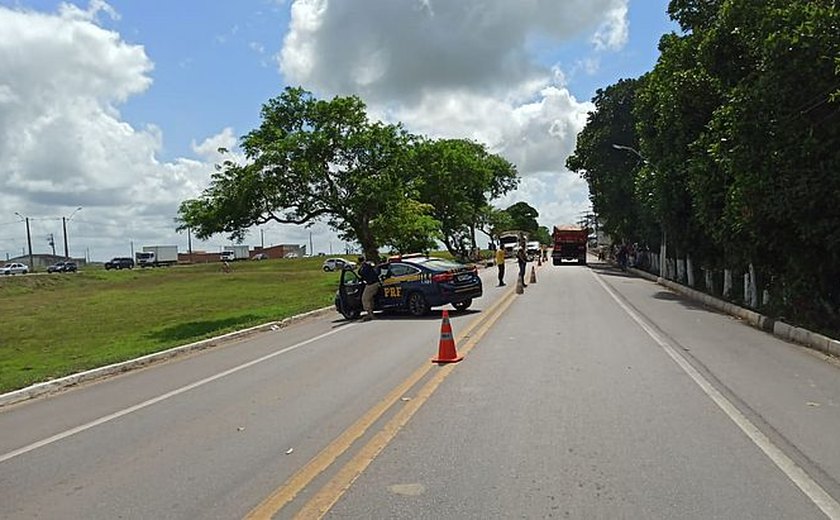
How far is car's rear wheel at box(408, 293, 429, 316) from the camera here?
807 inches

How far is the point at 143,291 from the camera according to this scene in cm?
5347

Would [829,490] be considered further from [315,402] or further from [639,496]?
[315,402]

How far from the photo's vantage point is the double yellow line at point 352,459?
541 centimetres

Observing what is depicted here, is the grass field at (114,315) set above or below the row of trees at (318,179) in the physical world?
below

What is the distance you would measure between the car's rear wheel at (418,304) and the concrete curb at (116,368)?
3576 mm

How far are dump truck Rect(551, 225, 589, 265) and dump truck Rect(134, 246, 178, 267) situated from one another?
2653 inches

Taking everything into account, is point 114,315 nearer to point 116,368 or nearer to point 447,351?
point 116,368

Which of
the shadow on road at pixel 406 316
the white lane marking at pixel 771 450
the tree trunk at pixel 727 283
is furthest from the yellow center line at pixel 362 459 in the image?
the tree trunk at pixel 727 283

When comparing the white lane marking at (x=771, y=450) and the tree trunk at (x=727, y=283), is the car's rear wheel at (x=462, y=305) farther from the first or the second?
the tree trunk at (x=727, y=283)

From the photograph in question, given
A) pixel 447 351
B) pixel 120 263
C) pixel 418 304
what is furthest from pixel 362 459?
pixel 120 263

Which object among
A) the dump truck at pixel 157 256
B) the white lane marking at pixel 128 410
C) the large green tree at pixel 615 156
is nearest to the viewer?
the white lane marking at pixel 128 410

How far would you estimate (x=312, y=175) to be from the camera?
113 feet

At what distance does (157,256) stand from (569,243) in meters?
72.3

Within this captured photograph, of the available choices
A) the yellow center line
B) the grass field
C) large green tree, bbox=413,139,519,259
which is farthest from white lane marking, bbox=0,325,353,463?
→ large green tree, bbox=413,139,519,259
